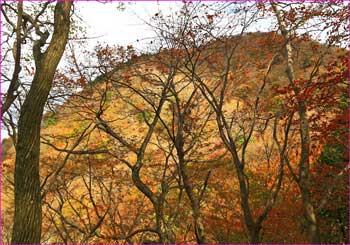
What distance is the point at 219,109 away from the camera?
604cm

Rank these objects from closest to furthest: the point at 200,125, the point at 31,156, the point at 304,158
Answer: the point at 31,156
the point at 304,158
the point at 200,125

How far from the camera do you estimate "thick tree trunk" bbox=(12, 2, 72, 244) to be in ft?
13.0

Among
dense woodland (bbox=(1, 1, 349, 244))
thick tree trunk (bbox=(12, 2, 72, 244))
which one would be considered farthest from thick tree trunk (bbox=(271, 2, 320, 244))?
thick tree trunk (bbox=(12, 2, 72, 244))

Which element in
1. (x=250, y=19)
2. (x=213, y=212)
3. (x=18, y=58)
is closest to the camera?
(x=18, y=58)

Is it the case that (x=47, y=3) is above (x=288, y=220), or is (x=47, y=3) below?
above

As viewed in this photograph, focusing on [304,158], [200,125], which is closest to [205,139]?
[200,125]

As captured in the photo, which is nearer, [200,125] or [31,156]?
[31,156]

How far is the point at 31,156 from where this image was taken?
13.5 feet

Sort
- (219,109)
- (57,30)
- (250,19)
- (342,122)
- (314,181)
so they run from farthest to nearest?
1. (314,181)
2. (342,122)
3. (250,19)
4. (219,109)
5. (57,30)

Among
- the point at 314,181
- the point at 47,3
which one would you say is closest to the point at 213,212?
the point at 314,181

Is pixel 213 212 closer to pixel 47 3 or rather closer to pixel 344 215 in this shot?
pixel 344 215

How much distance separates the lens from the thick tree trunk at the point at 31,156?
3.95m

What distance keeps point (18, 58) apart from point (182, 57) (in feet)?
11.0

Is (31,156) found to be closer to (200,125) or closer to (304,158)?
(304,158)
